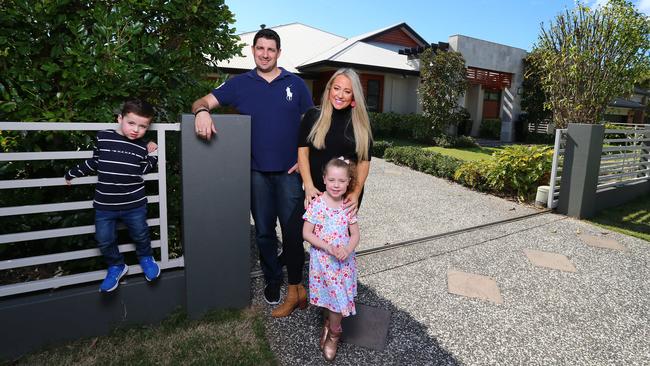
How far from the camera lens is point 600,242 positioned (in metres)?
4.76

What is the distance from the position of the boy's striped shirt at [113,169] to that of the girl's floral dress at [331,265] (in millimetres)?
1125

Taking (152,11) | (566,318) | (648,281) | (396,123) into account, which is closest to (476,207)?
(648,281)

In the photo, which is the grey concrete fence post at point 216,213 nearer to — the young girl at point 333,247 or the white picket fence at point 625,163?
the young girl at point 333,247

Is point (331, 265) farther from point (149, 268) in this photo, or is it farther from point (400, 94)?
point (400, 94)

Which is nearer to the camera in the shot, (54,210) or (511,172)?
(54,210)

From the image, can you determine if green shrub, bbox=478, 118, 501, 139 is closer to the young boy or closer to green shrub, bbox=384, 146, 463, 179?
green shrub, bbox=384, 146, 463, 179

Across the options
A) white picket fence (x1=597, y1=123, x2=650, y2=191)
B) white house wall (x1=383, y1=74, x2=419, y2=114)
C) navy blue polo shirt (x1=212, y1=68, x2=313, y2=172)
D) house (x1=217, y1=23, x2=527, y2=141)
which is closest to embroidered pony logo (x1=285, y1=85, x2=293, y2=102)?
navy blue polo shirt (x1=212, y1=68, x2=313, y2=172)

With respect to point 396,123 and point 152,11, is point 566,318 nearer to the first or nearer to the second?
point 152,11

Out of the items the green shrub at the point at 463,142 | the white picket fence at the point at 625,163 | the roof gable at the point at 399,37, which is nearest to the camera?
the white picket fence at the point at 625,163

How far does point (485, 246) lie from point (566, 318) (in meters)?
1.54

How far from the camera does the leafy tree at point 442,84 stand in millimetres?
13945

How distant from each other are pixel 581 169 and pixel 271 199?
5098 mm

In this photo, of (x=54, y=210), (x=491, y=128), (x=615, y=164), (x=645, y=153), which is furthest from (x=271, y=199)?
(x=491, y=128)

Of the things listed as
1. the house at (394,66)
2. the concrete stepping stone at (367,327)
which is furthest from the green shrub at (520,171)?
the house at (394,66)
